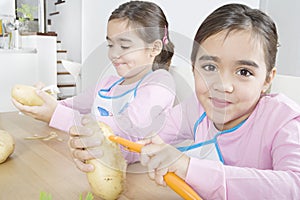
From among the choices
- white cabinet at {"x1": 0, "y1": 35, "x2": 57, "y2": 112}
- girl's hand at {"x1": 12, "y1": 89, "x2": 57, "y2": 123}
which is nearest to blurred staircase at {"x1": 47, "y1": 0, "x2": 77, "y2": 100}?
white cabinet at {"x1": 0, "y1": 35, "x2": 57, "y2": 112}

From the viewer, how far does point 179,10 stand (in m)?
2.39

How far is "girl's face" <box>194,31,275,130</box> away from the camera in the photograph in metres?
0.58

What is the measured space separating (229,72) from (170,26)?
1858 mm

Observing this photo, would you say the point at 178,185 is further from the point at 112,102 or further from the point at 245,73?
the point at 112,102

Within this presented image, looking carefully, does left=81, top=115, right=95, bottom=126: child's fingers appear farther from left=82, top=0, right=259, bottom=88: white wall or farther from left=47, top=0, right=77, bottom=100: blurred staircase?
left=47, top=0, right=77, bottom=100: blurred staircase

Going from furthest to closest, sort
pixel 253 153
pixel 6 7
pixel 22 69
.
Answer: pixel 6 7 < pixel 22 69 < pixel 253 153

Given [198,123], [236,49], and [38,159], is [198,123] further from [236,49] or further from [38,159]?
[38,159]

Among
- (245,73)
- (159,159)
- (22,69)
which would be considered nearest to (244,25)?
(245,73)

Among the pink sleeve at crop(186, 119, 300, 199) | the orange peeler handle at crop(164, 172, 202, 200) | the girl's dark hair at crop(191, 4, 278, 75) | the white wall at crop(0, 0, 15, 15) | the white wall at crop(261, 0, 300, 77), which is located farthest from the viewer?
the white wall at crop(0, 0, 15, 15)

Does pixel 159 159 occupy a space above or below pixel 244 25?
below

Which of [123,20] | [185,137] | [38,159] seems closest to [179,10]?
[123,20]

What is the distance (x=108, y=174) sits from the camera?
53 cm

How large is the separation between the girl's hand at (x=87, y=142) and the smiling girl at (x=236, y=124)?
0.10 metres

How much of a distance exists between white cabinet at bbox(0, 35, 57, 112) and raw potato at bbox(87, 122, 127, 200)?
1.87m
